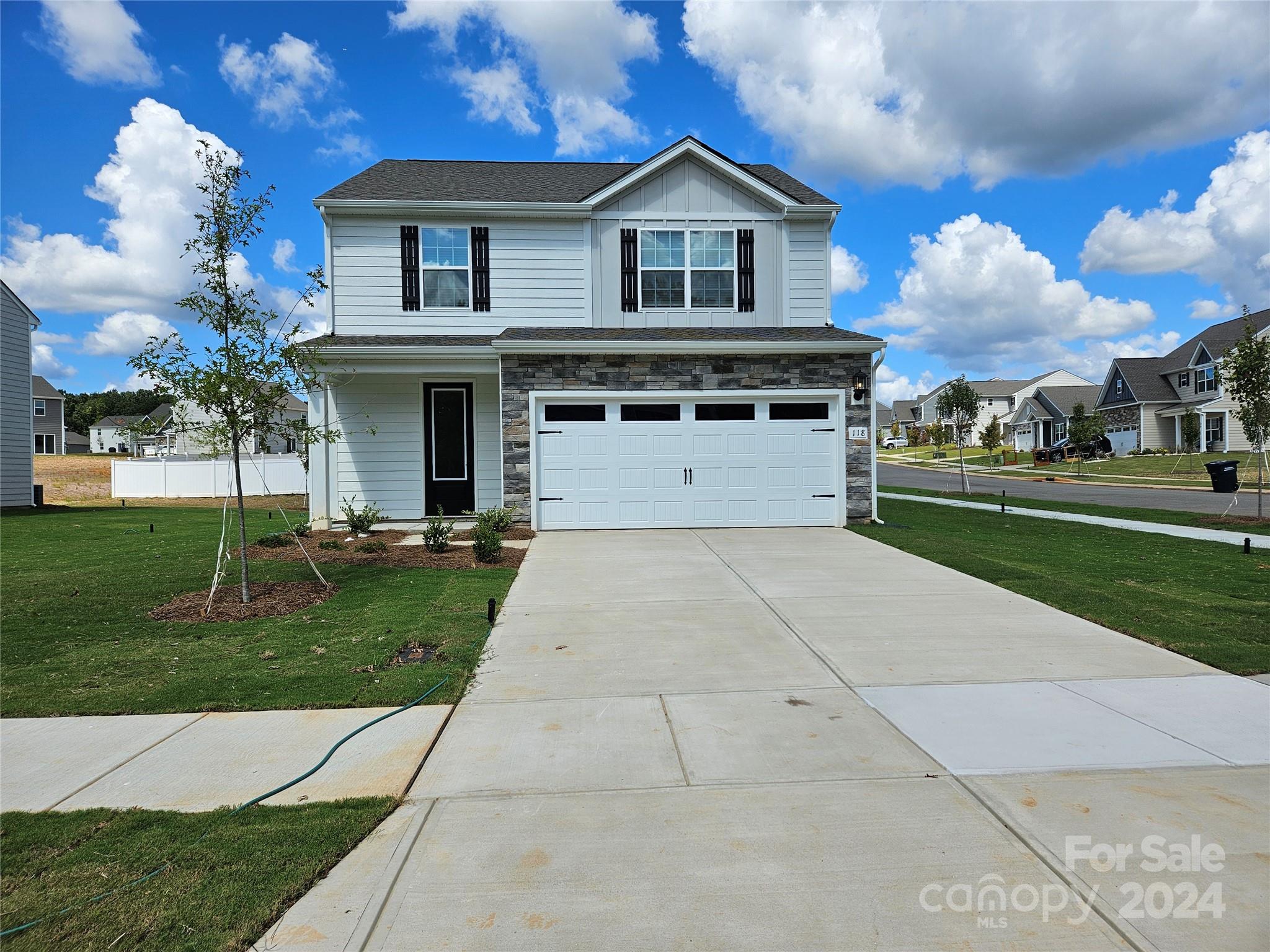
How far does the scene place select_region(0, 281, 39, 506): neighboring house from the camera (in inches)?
798

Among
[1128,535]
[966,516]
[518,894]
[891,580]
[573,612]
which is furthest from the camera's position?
[966,516]

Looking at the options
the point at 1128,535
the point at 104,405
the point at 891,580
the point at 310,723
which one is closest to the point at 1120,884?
the point at 310,723

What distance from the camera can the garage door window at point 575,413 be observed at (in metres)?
13.5

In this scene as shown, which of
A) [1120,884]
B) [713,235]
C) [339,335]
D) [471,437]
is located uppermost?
[713,235]

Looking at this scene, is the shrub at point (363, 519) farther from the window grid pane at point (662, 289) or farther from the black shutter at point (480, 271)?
the window grid pane at point (662, 289)

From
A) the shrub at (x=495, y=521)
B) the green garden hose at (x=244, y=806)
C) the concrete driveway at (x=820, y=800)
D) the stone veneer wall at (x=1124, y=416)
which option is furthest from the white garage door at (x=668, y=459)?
the stone veneer wall at (x=1124, y=416)

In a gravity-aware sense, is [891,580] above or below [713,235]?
below

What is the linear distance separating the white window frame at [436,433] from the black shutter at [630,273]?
12.2 ft

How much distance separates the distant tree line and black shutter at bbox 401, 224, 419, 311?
8168 cm

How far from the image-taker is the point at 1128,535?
43.7ft

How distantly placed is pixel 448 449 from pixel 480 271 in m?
3.62

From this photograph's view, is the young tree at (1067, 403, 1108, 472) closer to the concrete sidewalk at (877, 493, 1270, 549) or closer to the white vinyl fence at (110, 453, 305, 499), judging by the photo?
the concrete sidewalk at (877, 493, 1270, 549)

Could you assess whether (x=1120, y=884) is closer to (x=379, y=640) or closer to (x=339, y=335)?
(x=379, y=640)

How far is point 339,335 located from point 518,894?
535 inches
